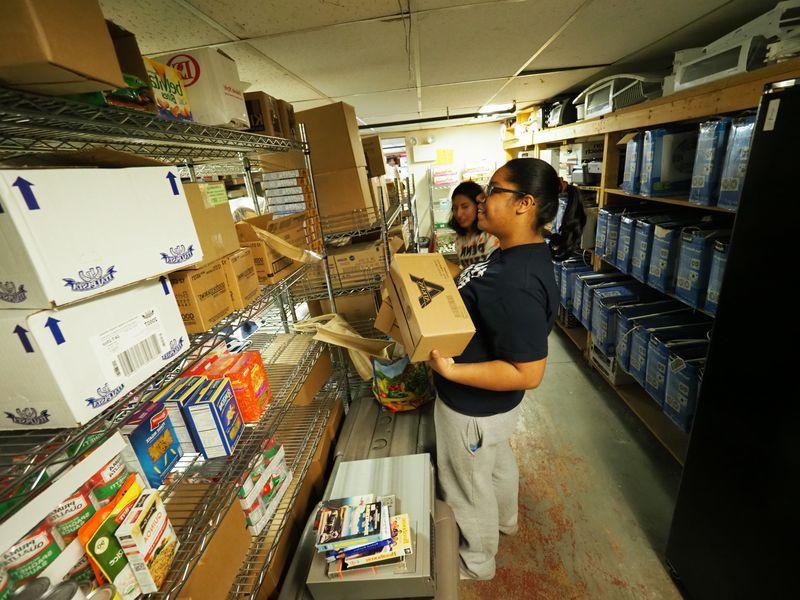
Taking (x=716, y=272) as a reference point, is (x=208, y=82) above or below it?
above

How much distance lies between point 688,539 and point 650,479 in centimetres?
67

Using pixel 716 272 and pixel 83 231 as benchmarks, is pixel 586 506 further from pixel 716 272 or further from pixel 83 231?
pixel 83 231

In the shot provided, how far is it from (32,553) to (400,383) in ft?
4.91

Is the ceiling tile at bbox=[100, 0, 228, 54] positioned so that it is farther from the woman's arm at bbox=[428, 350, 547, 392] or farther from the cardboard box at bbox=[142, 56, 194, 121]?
the woman's arm at bbox=[428, 350, 547, 392]

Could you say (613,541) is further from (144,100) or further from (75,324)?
(144,100)

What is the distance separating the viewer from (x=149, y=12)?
1.17 metres

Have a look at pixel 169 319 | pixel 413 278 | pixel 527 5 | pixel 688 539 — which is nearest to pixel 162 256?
pixel 169 319

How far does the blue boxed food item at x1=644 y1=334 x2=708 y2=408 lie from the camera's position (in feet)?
6.00

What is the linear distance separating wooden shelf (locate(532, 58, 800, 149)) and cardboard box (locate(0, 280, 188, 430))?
2054 millimetres

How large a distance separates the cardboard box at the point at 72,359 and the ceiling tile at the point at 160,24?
1053 mm

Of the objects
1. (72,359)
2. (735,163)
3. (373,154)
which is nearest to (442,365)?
(72,359)

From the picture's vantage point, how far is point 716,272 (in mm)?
1569

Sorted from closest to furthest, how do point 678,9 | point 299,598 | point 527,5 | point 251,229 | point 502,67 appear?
point 299,598 → point 251,229 → point 527,5 → point 678,9 → point 502,67

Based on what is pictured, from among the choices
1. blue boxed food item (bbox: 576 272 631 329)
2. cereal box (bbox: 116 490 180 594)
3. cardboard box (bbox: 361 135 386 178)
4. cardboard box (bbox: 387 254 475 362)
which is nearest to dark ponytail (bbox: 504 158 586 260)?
cardboard box (bbox: 387 254 475 362)
